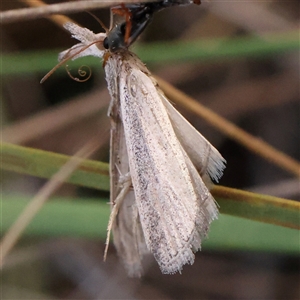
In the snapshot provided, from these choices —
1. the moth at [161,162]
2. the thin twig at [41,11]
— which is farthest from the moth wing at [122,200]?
the thin twig at [41,11]

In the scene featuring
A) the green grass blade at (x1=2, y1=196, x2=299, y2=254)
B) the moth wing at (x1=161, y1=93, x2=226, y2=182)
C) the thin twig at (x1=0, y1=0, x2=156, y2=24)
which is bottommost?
the green grass blade at (x1=2, y1=196, x2=299, y2=254)

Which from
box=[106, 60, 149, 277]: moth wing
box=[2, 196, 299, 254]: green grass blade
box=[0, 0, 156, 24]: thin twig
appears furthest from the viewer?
box=[2, 196, 299, 254]: green grass blade

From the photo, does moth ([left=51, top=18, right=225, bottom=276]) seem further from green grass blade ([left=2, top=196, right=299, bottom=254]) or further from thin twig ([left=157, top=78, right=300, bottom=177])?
thin twig ([left=157, top=78, right=300, bottom=177])

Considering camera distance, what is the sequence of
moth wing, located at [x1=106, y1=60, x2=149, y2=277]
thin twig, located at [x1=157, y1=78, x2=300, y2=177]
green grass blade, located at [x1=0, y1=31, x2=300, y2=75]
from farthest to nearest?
green grass blade, located at [x1=0, y1=31, x2=300, y2=75] < thin twig, located at [x1=157, y1=78, x2=300, y2=177] < moth wing, located at [x1=106, y1=60, x2=149, y2=277]

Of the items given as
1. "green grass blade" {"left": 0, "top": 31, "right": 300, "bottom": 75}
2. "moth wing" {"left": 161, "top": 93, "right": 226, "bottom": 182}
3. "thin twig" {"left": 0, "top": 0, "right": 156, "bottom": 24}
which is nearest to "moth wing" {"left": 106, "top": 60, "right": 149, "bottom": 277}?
"moth wing" {"left": 161, "top": 93, "right": 226, "bottom": 182}

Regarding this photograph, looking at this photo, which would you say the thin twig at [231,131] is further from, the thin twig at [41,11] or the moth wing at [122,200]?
the thin twig at [41,11]

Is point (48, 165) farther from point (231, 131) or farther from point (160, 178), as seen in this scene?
point (231, 131)

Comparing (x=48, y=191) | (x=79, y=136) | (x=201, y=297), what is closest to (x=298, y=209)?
(x=48, y=191)
